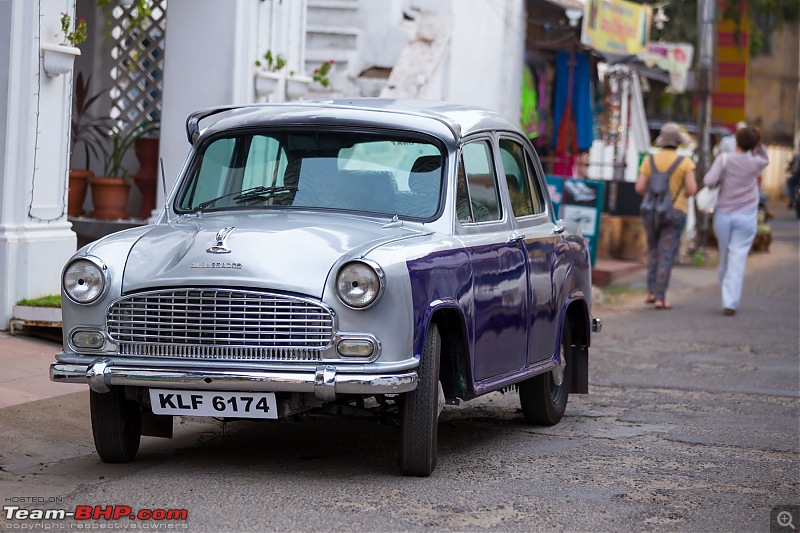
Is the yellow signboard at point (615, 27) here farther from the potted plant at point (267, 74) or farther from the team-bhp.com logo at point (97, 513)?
the team-bhp.com logo at point (97, 513)

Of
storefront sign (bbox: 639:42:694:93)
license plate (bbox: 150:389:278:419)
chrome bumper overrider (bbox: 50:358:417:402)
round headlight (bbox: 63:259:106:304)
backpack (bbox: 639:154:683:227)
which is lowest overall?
license plate (bbox: 150:389:278:419)

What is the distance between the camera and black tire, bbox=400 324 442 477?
589 centimetres

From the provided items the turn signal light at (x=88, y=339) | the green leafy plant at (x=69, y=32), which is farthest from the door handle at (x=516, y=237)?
the green leafy plant at (x=69, y=32)

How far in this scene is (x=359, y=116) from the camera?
682cm

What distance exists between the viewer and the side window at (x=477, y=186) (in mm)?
6824

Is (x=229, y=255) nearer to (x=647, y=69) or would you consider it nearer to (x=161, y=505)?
(x=161, y=505)

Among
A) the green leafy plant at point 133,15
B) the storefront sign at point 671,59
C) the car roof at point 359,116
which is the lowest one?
the car roof at point 359,116

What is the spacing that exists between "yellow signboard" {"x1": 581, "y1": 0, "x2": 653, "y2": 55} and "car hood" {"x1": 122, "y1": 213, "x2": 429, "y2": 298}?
14319mm

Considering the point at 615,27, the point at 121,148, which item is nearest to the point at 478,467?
the point at 121,148

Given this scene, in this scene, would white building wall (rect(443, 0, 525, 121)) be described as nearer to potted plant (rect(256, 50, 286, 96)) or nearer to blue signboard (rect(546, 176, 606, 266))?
blue signboard (rect(546, 176, 606, 266))

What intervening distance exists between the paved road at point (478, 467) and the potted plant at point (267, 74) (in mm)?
4547

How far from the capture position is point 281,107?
703 centimetres

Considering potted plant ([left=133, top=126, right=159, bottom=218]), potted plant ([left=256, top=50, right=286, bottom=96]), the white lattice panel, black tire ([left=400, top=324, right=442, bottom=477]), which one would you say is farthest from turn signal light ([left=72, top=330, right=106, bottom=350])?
the white lattice panel

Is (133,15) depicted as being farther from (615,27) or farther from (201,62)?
(615,27)
